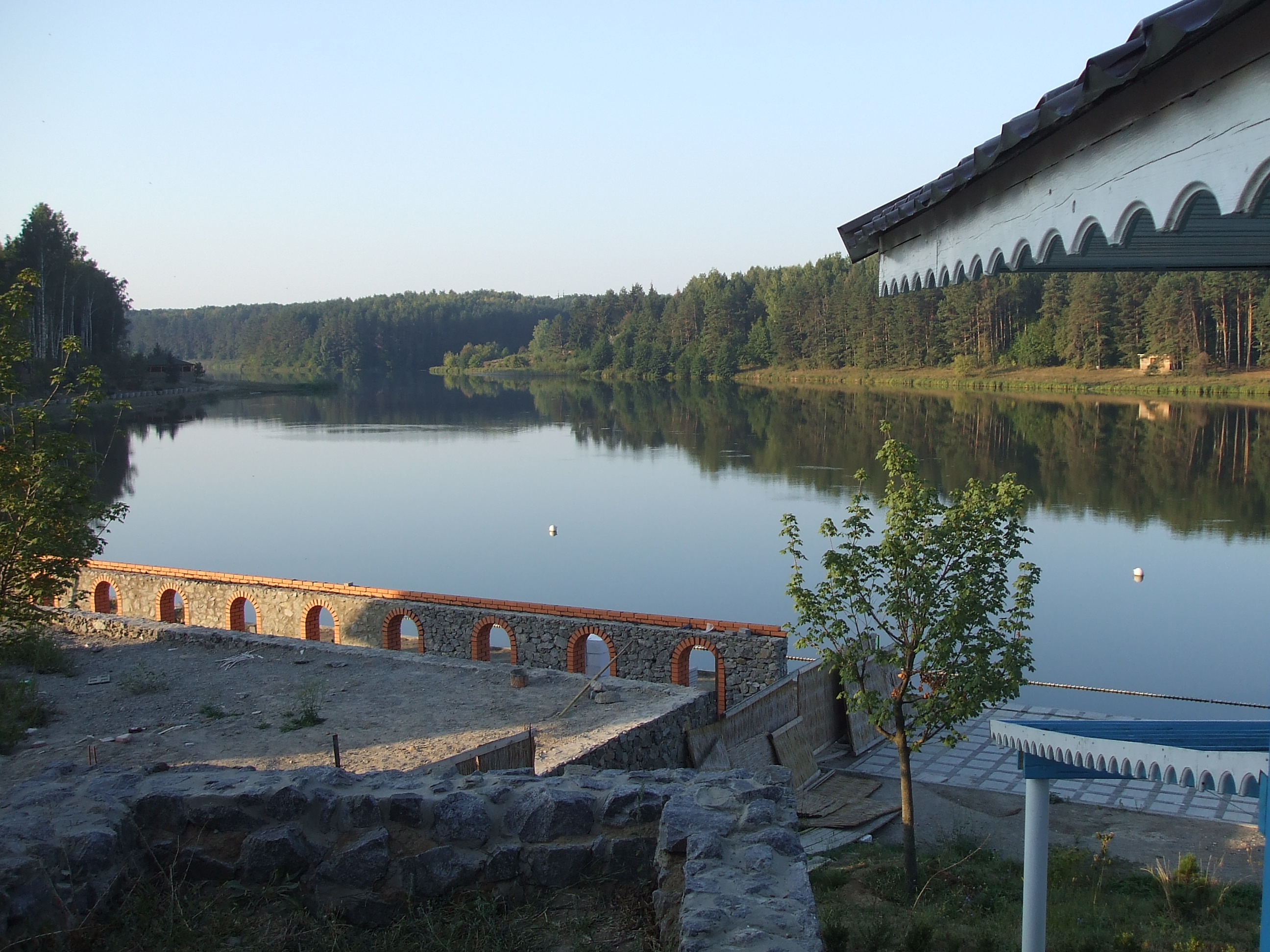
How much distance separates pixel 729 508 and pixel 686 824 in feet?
94.8

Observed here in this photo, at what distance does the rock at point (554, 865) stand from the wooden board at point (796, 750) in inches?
332

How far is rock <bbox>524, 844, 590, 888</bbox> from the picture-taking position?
4.82m

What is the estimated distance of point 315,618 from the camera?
18.1 metres

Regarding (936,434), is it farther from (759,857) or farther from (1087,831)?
(759,857)

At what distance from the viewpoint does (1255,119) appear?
2.13 metres

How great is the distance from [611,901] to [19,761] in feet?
25.9

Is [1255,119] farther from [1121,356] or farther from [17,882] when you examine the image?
[1121,356]

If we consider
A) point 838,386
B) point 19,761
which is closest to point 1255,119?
point 19,761

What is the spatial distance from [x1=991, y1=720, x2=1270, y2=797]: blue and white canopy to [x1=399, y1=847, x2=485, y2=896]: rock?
8.23 feet

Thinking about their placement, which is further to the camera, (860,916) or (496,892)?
(860,916)

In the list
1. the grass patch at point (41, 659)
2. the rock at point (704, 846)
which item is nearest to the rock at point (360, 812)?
the rock at point (704, 846)

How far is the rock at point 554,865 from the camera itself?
15.8 ft

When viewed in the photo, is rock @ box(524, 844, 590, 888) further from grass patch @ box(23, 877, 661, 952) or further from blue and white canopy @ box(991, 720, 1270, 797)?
blue and white canopy @ box(991, 720, 1270, 797)

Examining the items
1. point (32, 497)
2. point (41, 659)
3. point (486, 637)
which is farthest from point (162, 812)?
point (486, 637)
